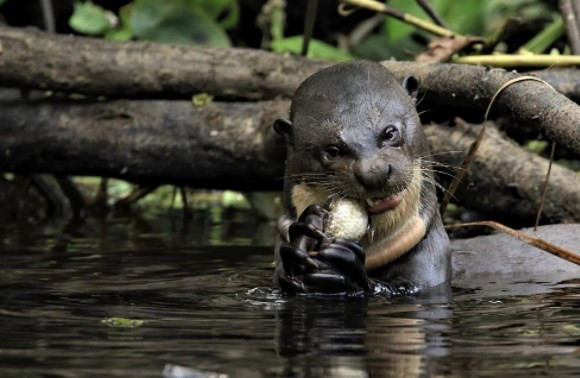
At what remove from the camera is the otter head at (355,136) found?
4004mm

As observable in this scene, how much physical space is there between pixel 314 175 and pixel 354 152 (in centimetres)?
21

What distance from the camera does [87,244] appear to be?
5957 millimetres

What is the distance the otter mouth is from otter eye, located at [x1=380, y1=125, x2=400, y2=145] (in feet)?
0.56

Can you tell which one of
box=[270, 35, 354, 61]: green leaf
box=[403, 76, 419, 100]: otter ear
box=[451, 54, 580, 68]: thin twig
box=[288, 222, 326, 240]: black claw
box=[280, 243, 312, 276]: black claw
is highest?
box=[403, 76, 419, 100]: otter ear

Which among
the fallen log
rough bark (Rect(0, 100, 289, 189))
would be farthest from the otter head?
rough bark (Rect(0, 100, 289, 189))

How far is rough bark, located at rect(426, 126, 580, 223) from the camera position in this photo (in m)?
5.27

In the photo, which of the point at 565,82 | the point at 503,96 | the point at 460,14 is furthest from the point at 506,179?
the point at 460,14

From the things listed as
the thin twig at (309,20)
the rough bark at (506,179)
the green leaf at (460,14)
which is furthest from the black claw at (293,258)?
the green leaf at (460,14)

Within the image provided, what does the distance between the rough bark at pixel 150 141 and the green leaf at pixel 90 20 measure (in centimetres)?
119

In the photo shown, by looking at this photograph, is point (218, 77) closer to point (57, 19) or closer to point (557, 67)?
point (557, 67)

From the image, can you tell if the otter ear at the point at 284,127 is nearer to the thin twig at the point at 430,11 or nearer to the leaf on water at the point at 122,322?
the leaf on water at the point at 122,322

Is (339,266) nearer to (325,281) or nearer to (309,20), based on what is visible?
(325,281)

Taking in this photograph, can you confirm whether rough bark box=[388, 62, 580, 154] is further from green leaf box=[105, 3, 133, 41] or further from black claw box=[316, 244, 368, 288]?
green leaf box=[105, 3, 133, 41]

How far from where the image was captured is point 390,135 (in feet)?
13.6
